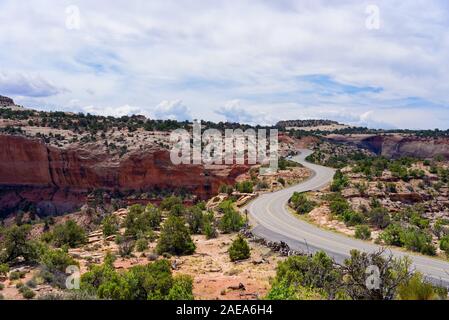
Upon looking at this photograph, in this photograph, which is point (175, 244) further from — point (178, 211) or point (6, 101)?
point (6, 101)

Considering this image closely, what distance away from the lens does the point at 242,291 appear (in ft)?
51.4

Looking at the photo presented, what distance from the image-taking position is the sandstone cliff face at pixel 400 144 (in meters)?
105

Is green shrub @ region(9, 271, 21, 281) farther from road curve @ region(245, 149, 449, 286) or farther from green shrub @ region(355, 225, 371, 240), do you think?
green shrub @ region(355, 225, 371, 240)

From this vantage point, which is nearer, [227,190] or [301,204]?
[301,204]

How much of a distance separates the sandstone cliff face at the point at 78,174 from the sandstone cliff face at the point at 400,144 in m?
66.9

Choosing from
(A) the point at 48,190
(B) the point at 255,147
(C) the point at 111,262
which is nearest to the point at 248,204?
(C) the point at 111,262

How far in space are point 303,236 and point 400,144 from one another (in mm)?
97784

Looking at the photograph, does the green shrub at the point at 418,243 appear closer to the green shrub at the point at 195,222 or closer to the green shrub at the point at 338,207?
the green shrub at the point at 338,207

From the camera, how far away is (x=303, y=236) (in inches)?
1096

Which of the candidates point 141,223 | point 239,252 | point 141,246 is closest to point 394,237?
point 239,252

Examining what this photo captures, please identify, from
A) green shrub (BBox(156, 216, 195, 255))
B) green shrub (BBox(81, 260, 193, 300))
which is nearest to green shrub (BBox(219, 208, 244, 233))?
green shrub (BBox(156, 216, 195, 255))

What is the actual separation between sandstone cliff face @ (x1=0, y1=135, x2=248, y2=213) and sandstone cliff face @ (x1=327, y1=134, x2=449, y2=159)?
66.9 m

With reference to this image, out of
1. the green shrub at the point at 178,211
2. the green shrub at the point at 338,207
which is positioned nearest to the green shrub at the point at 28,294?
the green shrub at the point at 178,211
